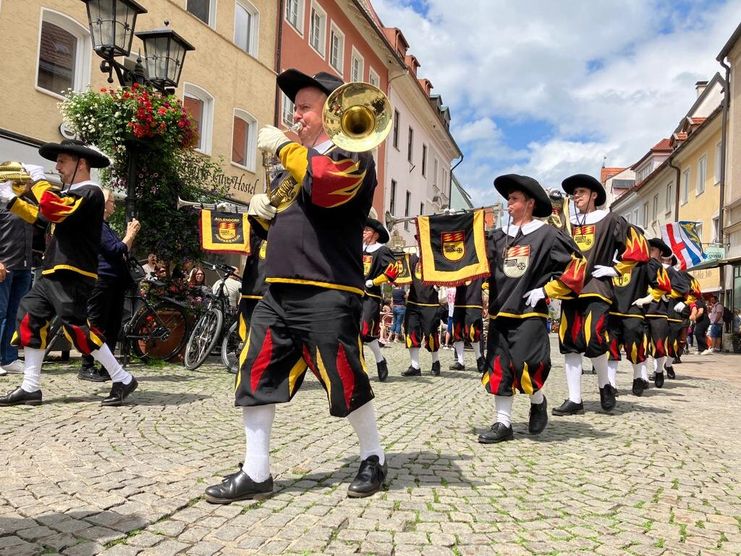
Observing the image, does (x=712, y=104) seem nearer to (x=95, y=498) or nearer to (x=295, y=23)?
(x=295, y=23)

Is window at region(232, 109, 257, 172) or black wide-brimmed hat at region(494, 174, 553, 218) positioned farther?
window at region(232, 109, 257, 172)

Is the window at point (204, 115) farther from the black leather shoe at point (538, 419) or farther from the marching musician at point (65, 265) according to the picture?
the black leather shoe at point (538, 419)

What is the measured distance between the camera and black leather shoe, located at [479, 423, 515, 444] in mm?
4820

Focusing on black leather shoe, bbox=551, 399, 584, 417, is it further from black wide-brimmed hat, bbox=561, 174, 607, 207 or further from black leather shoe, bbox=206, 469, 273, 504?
black leather shoe, bbox=206, 469, 273, 504

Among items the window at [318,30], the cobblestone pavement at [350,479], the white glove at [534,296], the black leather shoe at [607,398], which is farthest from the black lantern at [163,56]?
the window at [318,30]

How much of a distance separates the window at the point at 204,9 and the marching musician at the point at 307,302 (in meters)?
14.3

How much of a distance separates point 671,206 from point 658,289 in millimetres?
30913

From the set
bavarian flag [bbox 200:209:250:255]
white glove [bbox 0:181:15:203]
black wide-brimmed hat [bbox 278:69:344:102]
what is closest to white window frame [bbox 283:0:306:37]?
bavarian flag [bbox 200:209:250:255]

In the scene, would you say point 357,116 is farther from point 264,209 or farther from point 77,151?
point 77,151

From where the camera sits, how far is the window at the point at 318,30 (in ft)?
72.1

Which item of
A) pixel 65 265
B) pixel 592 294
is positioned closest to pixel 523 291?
pixel 592 294

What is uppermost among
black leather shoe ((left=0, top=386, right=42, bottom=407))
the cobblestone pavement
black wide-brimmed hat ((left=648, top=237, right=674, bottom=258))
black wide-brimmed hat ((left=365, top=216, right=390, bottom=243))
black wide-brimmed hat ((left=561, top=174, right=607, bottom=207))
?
black wide-brimmed hat ((left=561, top=174, right=607, bottom=207))

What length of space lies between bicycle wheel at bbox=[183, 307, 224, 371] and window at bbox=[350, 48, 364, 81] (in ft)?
61.6

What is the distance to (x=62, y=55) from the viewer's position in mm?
12344
